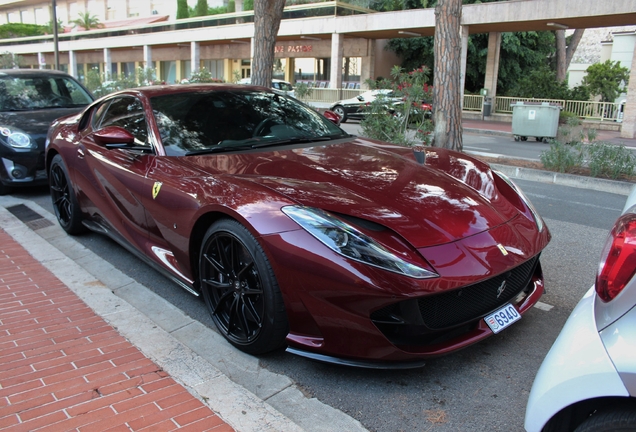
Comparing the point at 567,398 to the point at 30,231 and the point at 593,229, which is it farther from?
the point at 30,231

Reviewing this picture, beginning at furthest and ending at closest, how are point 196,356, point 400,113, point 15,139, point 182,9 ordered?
point 182,9 < point 400,113 < point 15,139 < point 196,356

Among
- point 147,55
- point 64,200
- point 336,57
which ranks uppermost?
point 147,55

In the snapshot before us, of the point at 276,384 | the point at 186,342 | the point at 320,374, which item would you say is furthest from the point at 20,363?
the point at 320,374

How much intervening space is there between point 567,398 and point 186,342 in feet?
7.43

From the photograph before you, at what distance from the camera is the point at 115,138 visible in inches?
150

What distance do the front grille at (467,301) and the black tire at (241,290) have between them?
748 mm

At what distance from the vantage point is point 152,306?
12.3 ft

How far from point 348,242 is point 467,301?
2.23ft

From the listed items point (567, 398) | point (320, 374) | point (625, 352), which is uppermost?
point (625, 352)

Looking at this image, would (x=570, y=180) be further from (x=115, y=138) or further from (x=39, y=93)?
(x=39, y=93)

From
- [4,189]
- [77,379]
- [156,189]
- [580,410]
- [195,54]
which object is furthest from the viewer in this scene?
[195,54]

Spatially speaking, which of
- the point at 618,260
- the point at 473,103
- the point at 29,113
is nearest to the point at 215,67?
the point at 473,103

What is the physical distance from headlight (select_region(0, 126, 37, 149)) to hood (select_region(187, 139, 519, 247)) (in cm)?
430

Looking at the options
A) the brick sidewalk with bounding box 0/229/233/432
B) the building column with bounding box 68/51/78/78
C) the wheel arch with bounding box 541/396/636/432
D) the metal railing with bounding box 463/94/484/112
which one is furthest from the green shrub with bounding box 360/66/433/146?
the building column with bounding box 68/51/78/78
